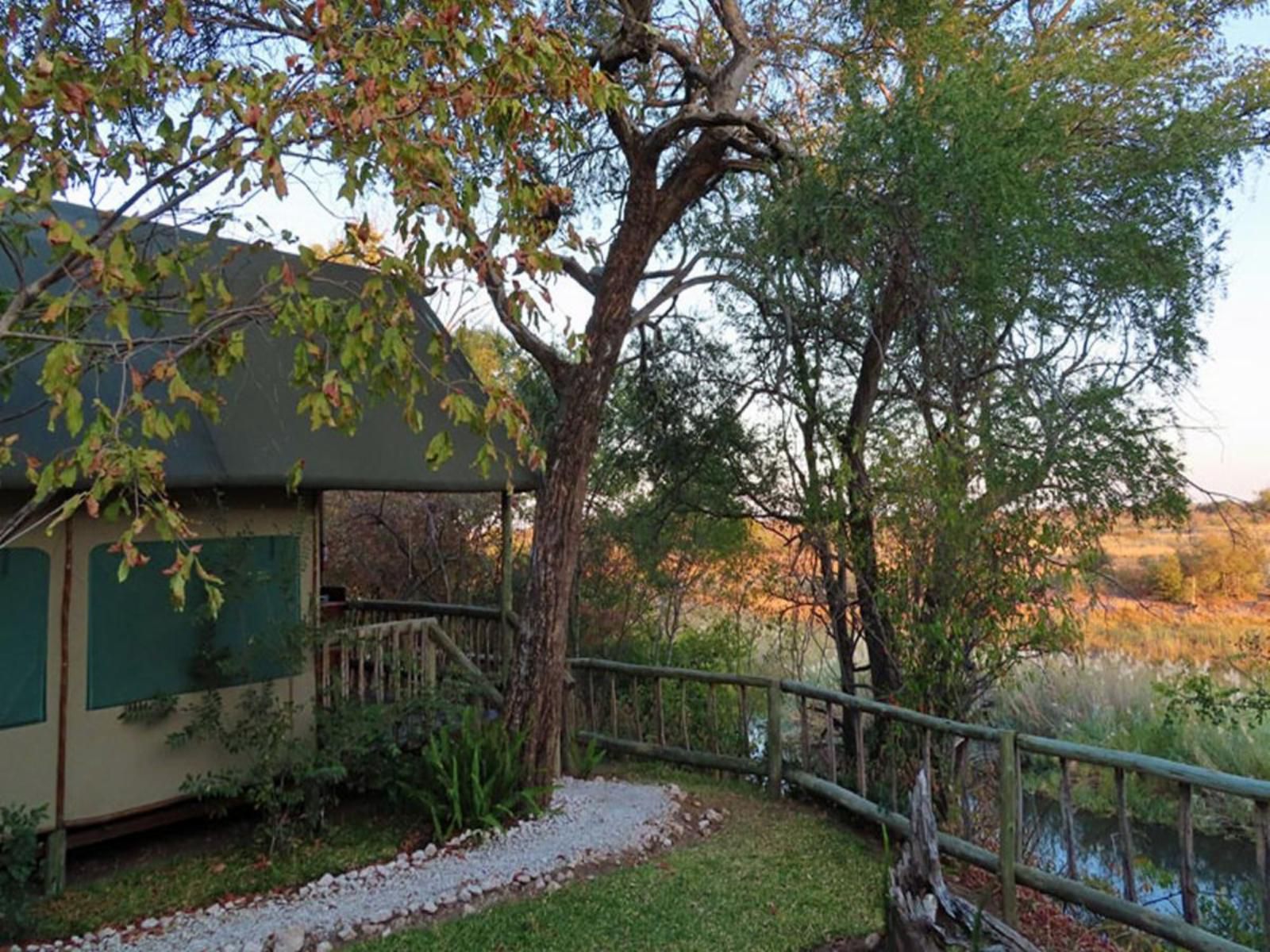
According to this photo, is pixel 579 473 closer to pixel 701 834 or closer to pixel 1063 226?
pixel 701 834

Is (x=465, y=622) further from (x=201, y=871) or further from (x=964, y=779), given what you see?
(x=964, y=779)

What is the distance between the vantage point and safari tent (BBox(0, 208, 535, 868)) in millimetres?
5352

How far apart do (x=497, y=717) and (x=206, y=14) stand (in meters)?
5.37

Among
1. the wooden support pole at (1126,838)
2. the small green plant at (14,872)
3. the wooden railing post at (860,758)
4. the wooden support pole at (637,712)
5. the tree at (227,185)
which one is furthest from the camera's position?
the wooden support pole at (637,712)

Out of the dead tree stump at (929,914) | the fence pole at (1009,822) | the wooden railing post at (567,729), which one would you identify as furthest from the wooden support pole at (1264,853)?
the wooden railing post at (567,729)

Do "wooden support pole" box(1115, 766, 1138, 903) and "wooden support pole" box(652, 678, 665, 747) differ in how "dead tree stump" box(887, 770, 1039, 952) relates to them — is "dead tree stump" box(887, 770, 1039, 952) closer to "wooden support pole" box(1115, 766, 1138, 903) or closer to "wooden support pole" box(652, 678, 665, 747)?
"wooden support pole" box(1115, 766, 1138, 903)

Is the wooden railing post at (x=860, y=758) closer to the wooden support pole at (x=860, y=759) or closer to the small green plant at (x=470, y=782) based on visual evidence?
the wooden support pole at (x=860, y=759)

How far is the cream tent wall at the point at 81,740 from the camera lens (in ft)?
17.6

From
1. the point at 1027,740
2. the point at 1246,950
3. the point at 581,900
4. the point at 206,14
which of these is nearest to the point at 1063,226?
the point at 1027,740

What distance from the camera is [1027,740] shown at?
15.5ft

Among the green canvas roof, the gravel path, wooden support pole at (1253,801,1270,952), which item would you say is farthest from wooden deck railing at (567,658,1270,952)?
the green canvas roof

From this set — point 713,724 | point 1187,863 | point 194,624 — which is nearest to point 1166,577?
point 713,724

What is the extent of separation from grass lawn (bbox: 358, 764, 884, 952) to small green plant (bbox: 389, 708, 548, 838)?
3.68 feet

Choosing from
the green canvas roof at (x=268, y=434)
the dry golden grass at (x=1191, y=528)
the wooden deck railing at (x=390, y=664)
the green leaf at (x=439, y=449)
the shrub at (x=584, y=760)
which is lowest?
the shrub at (x=584, y=760)
